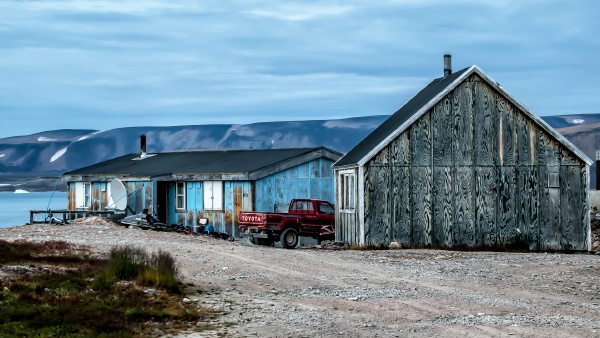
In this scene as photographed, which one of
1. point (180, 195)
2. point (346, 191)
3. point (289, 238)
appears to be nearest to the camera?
point (346, 191)

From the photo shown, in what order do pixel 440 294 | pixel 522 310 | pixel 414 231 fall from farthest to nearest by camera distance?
pixel 414 231 < pixel 440 294 < pixel 522 310

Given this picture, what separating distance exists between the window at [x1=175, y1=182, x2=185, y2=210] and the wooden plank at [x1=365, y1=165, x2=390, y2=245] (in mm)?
14958

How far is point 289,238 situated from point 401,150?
625 centimetres

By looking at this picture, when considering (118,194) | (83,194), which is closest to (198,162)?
(118,194)

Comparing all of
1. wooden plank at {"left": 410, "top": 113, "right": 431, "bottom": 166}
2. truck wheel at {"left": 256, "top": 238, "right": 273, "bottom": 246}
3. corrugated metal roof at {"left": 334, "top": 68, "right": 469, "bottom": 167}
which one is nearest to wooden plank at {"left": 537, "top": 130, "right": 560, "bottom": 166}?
corrugated metal roof at {"left": 334, "top": 68, "right": 469, "bottom": 167}

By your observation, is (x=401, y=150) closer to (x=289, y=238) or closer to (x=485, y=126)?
(x=485, y=126)

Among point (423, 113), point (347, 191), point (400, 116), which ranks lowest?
point (347, 191)

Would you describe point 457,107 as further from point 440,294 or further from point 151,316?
point 151,316

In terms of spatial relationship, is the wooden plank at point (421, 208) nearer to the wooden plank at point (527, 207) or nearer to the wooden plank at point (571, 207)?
the wooden plank at point (527, 207)

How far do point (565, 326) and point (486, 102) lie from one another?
18.4 metres

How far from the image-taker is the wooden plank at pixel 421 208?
3250cm

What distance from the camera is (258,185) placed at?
4259cm

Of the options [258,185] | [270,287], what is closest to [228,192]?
[258,185]

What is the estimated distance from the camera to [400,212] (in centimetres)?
3247
